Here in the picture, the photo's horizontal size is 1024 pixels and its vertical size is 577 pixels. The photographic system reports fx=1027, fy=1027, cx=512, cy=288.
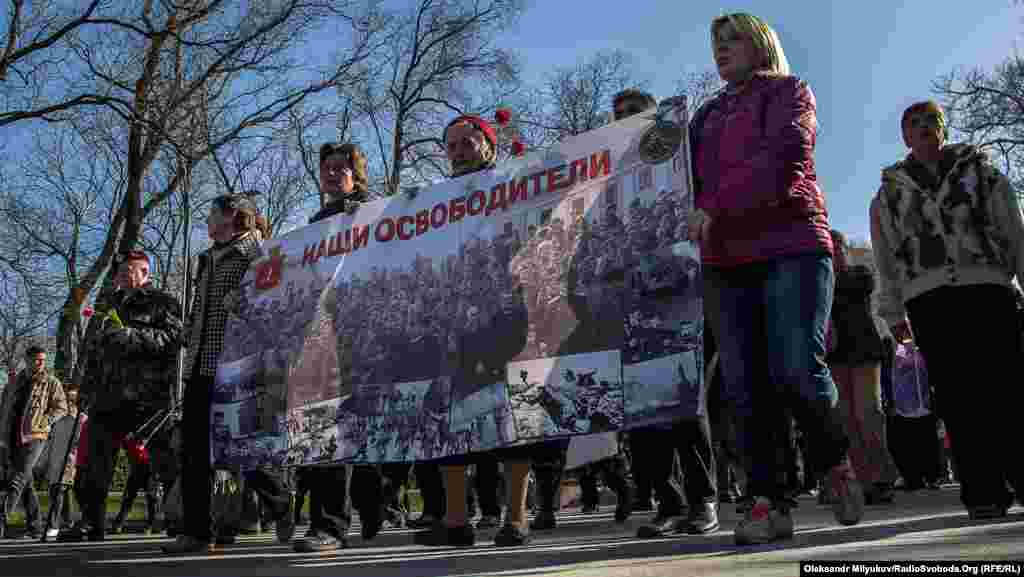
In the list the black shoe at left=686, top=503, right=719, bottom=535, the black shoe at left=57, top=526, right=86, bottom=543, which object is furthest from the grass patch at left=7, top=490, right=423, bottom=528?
the black shoe at left=686, top=503, right=719, bottom=535

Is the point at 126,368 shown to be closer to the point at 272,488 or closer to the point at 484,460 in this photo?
the point at 272,488

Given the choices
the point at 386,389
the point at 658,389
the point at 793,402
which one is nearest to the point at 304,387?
the point at 386,389

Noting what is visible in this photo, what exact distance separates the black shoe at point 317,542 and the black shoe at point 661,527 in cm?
149

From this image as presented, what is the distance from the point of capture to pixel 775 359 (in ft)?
11.7

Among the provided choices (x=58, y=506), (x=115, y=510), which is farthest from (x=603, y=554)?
(x=115, y=510)

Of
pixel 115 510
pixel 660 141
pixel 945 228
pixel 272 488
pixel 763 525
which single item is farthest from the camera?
pixel 115 510

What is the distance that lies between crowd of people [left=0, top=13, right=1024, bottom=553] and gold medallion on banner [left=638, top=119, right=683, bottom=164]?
7cm

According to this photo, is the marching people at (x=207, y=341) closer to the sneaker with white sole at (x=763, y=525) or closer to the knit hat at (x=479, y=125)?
the knit hat at (x=479, y=125)

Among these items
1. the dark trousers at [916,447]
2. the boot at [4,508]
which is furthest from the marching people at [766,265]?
the boot at [4,508]

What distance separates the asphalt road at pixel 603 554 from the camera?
2803 mm

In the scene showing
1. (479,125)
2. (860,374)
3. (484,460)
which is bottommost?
(484,460)

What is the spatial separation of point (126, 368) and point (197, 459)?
5.29 ft

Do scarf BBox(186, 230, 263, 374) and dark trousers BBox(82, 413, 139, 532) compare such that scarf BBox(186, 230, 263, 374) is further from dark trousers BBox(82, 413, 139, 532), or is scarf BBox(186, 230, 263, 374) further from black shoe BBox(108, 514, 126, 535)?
black shoe BBox(108, 514, 126, 535)

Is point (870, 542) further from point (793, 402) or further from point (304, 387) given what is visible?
point (304, 387)
